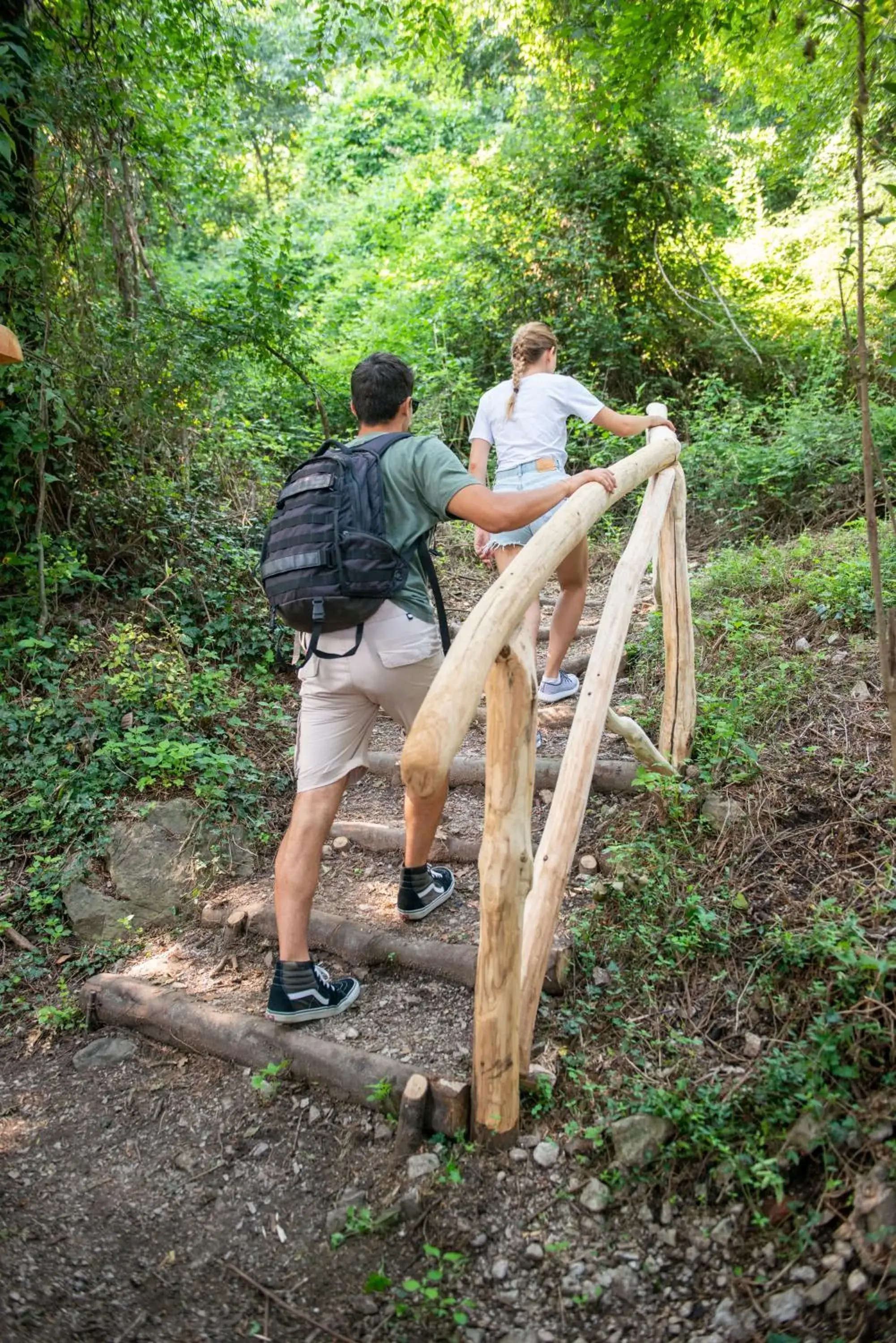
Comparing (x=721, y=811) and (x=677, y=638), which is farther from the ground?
(x=677, y=638)

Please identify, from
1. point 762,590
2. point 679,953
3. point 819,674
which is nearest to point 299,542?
point 679,953

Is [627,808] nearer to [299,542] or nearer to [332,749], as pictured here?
[332,749]

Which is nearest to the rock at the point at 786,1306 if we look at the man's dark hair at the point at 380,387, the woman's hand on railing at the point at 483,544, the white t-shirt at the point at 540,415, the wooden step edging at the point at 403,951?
the wooden step edging at the point at 403,951

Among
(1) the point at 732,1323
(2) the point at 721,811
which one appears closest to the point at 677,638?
(2) the point at 721,811

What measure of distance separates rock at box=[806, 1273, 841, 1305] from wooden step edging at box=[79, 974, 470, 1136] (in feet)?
2.85

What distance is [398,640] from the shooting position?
262 centimetres

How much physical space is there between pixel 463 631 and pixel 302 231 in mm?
15080

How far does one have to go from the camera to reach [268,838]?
13.2ft

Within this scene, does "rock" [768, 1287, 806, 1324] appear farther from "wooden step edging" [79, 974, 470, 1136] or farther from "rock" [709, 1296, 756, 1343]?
"wooden step edging" [79, 974, 470, 1136]

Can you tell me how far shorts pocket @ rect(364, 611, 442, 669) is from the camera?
8.56 ft

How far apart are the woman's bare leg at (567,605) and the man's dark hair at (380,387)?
1.41 meters

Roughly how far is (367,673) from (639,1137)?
1.45 m

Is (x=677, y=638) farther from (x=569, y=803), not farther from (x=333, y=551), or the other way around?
(x=333, y=551)

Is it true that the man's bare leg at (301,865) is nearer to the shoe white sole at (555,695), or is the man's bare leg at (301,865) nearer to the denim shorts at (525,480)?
the denim shorts at (525,480)
